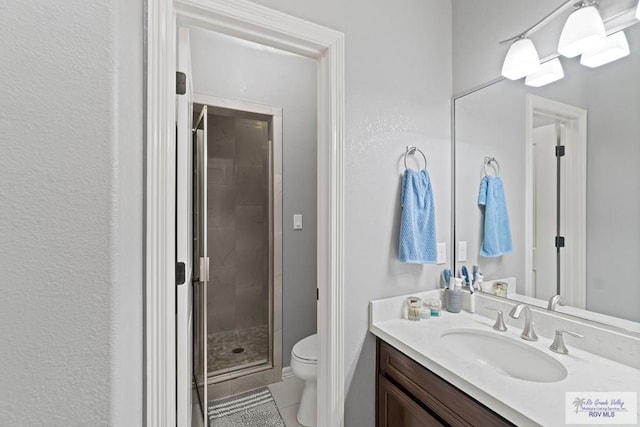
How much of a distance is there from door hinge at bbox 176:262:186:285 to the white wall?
2.22 feet

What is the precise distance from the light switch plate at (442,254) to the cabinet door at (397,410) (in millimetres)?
673

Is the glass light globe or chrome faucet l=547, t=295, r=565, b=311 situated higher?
the glass light globe

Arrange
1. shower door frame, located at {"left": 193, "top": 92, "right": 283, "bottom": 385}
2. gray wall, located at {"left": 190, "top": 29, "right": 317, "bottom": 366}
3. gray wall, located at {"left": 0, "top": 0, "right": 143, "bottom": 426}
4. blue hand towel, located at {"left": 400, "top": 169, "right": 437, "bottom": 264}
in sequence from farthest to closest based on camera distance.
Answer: shower door frame, located at {"left": 193, "top": 92, "right": 283, "bottom": 385} → gray wall, located at {"left": 190, "top": 29, "right": 317, "bottom": 366} → blue hand towel, located at {"left": 400, "top": 169, "right": 437, "bottom": 264} → gray wall, located at {"left": 0, "top": 0, "right": 143, "bottom": 426}

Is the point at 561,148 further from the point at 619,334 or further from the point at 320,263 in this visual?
the point at 320,263

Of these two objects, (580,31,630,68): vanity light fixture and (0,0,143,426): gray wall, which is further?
(580,31,630,68): vanity light fixture

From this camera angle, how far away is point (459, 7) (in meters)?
1.61

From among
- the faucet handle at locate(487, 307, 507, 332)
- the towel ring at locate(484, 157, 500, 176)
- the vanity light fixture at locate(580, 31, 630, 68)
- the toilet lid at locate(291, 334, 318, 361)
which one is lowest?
the toilet lid at locate(291, 334, 318, 361)

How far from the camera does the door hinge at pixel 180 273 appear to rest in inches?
41.8

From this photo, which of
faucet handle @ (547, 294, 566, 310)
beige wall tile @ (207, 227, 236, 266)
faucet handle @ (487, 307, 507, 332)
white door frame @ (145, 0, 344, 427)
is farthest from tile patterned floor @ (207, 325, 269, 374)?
faucet handle @ (547, 294, 566, 310)

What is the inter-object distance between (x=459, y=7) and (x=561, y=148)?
97cm

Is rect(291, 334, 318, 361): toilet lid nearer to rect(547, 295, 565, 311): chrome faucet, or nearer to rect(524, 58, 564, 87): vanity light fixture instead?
rect(547, 295, 565, 311): chrome faucet

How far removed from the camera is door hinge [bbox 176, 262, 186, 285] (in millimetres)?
1061

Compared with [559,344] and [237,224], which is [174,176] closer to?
[559,344]

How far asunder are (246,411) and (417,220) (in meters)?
1.62
